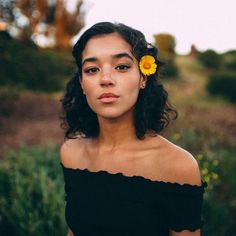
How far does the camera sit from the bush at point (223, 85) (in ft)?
56.8

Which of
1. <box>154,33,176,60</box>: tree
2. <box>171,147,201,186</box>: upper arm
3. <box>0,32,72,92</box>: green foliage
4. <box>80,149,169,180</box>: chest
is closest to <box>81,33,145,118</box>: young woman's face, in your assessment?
<box>80,149,169,180</box>: chest

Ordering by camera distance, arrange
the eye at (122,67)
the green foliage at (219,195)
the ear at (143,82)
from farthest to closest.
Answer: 1. the green foliage at (219,195)
2. the ear at (143,82)
3. the eye at (122,67)

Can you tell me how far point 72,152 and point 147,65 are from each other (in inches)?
31.9

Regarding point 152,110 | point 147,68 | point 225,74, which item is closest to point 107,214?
point 152,110

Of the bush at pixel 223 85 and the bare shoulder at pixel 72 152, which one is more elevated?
the bare shoulder at pixel 72 152

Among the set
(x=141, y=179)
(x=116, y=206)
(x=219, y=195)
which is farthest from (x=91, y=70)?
(x=219, y=195)

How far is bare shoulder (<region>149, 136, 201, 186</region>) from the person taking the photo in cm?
195

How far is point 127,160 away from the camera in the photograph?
2.18m

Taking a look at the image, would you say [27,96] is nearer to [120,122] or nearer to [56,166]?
[56,166]

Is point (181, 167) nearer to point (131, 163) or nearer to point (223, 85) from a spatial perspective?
point (131, 163)

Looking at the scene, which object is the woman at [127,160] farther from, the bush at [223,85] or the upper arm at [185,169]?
the bush at [223,85]

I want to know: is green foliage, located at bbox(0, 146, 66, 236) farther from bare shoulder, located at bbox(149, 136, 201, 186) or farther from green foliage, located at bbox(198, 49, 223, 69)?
green foliage, located at bbox(198, 49, 223, 69)

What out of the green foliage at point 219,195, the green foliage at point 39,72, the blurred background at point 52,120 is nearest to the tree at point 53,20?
the blurred background at point 52,120

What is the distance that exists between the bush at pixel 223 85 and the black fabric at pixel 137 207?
15823 millimetres
